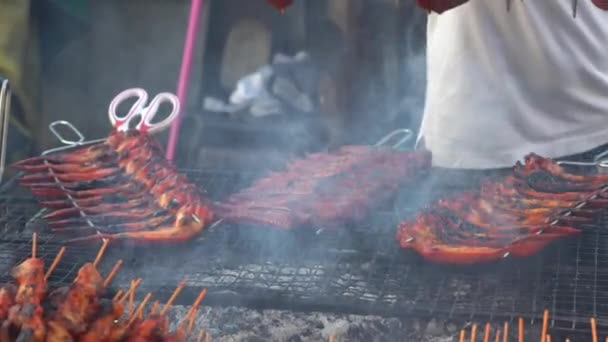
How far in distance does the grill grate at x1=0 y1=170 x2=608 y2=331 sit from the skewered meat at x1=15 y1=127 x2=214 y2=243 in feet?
0.31

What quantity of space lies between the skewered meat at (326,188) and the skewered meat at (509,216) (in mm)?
416

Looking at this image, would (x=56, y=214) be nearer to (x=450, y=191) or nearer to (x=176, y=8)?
(x=450, y=191)

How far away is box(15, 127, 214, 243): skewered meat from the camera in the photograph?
4.55 meters

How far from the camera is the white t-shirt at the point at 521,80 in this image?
17.8 feet

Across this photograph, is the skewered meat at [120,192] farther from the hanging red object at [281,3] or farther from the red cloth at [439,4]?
the red cloth at [439,4]

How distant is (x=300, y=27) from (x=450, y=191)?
384cm

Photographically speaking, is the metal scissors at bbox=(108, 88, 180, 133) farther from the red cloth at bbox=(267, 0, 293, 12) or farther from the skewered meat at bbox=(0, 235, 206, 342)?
the skewered meat at bbox=(0, 235, 206, 342)

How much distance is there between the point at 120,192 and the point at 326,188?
1.10 m

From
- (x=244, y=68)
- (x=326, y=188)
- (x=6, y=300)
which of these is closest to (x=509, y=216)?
(x=326, y=188)

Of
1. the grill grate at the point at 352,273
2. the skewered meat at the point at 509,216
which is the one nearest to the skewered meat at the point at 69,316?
the grill grate at the point at 352,273

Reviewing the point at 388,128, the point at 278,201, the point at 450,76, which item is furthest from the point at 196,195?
the point at 388,128

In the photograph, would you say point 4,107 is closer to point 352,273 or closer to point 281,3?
point 281,3

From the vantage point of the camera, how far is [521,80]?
5.52 m

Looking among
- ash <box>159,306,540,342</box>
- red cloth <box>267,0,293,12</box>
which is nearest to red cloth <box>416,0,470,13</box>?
red cloth <box>267,0,293,12</box>
